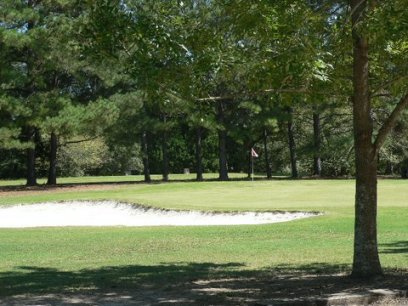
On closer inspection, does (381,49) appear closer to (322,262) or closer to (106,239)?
(322,262)

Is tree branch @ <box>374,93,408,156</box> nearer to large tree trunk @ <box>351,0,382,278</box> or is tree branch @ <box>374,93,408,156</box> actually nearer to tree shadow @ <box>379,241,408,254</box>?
large tree trunk @ <box>351,0,382,278</box>

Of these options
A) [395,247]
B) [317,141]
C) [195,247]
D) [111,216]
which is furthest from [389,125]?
[317,141]

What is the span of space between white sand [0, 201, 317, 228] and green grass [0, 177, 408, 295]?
0.91 meters

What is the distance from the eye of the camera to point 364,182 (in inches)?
368

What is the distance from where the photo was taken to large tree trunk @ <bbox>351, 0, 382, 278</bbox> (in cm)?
935

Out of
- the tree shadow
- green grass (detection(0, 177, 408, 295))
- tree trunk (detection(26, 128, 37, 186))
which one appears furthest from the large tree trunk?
tree trunk (detection(26, 128, 37, 186))

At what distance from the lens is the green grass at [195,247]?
38.4 feet

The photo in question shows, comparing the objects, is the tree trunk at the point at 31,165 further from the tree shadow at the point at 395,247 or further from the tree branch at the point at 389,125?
the tree branch at the point at 389,125

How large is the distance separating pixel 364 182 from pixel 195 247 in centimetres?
751

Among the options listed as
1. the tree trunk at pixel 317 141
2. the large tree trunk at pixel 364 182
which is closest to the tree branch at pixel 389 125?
the large tree trunk at pixel 364 182

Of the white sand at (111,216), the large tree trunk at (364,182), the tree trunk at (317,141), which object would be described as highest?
the tree trunk at (317,141)

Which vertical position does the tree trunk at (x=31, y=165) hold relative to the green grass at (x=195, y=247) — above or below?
above

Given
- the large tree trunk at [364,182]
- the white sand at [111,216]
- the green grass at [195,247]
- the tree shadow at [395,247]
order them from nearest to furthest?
the large tree trunk at [364,182]
the green grass at [195,247]
the tree shadow at [395,247]
the white sand at [111,216]

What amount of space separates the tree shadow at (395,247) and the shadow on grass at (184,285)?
92.2 inches
